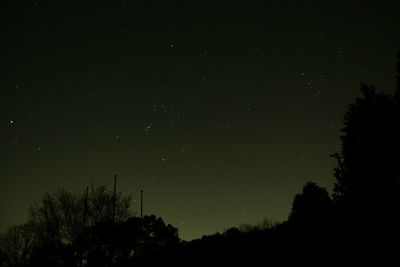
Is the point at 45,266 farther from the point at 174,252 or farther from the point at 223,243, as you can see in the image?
the point at 223,243

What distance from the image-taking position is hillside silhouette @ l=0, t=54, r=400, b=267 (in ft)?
41.4

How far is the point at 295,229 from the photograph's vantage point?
15.6 meters

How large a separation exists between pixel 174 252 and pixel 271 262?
9.48 metres

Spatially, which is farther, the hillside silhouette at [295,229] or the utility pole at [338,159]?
the utility pole at [338,159]

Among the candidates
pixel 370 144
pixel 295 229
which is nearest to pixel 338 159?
pixel 370 144

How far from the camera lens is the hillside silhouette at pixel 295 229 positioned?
12.6 m

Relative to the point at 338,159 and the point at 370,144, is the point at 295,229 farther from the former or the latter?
the point at 338,159

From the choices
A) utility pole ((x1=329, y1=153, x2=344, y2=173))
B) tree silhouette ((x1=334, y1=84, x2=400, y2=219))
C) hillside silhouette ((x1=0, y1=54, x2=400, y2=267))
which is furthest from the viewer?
utility pole ((x1=329, y1=153, x2=344, y2=173))

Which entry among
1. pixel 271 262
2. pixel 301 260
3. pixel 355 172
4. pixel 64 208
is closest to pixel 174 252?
pixel 271 262

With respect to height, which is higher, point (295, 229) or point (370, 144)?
point (370, 144)

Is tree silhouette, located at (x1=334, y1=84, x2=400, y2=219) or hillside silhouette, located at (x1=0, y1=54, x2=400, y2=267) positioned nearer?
hillside silhouette, located at (x1=0, y1=54, x2=400, y2=267)

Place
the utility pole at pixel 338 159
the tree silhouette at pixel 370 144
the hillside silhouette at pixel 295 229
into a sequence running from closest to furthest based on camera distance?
the hillside silhouette at pixel 295 229
the tree silhouette at pixel 370 144
the utility pole at pixel 338 159

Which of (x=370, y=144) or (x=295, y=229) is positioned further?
(x=370, y=144)

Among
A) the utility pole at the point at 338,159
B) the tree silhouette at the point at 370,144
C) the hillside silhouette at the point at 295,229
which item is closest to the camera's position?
the hillside silhouette at the point at 295,229
